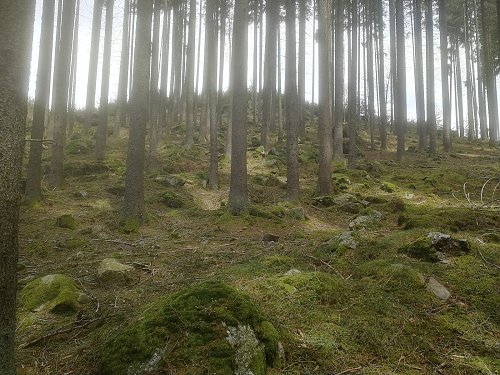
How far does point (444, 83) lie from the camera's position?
2247cm

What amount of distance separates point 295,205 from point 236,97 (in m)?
3.55

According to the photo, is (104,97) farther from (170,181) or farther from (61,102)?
(170,181)

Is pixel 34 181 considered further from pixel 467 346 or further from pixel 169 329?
pixel 467 346

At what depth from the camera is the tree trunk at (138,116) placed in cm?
863

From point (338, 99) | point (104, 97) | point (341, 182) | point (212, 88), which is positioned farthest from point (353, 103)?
point (104, 97)

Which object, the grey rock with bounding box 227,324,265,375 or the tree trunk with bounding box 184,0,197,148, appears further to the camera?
the tree trunk with bounding box 184,0,197,148

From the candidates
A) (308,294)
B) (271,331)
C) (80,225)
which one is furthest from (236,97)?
(271,331)

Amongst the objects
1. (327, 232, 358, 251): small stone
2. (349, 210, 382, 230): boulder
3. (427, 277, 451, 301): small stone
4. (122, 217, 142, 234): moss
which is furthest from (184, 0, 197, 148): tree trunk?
(427, 277, 451, 301): small stone

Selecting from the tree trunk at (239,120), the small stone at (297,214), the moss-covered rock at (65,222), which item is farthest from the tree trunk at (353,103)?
the moss-covered rock at (65,222)

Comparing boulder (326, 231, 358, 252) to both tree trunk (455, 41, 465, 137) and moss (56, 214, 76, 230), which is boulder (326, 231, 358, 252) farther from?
tree trunk (455, 41, 465, 137)

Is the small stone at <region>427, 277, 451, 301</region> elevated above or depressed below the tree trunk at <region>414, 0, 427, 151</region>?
below

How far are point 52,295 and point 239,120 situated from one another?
6.74 metres

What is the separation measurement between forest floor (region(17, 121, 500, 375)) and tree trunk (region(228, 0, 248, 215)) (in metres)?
0.68

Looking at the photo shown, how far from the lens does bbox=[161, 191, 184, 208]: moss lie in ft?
35.8
